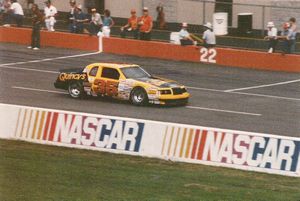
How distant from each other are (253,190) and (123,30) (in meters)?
21.6

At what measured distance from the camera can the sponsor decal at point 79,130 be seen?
1997 centimetres

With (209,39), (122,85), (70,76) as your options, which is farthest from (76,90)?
(209,39)

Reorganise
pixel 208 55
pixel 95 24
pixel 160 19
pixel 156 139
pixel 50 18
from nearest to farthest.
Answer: pixel 156 139 → pixel 208 55 → pixel 95 24 → pixel 50 18 → pixel 160 19

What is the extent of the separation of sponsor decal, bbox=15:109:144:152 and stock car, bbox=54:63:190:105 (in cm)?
623

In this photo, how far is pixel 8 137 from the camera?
21.5 m

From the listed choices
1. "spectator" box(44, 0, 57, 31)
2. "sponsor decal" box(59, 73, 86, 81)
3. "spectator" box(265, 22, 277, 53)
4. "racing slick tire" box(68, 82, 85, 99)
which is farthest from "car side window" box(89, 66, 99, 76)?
"spectator" box(44, 0, 57, 31)

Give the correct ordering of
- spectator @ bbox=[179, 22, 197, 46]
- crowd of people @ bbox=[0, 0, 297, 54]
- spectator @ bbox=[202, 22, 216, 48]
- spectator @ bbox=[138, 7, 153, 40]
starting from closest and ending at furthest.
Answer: crowd of people @ bbox=[0, 0, 297, 54] < spectator @ bbox=[202, 22, 216, 48] < spectator @ bbox=[179, 22, 197, 46] < spectator @ bbox=[138, 7, 153, 40]

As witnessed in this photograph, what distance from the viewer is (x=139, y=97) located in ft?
88.7

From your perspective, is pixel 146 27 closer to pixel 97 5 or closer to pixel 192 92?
pixel 192 92

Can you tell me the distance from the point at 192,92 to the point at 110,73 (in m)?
3.36

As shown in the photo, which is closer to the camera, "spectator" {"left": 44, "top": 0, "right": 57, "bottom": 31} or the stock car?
the stock car

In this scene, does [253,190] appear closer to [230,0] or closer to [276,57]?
[276,57]

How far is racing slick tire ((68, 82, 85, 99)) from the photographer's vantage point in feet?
92.0

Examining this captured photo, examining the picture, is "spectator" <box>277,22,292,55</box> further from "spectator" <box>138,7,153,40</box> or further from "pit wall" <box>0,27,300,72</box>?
"spectator" <box>138,7,153,40</box>
